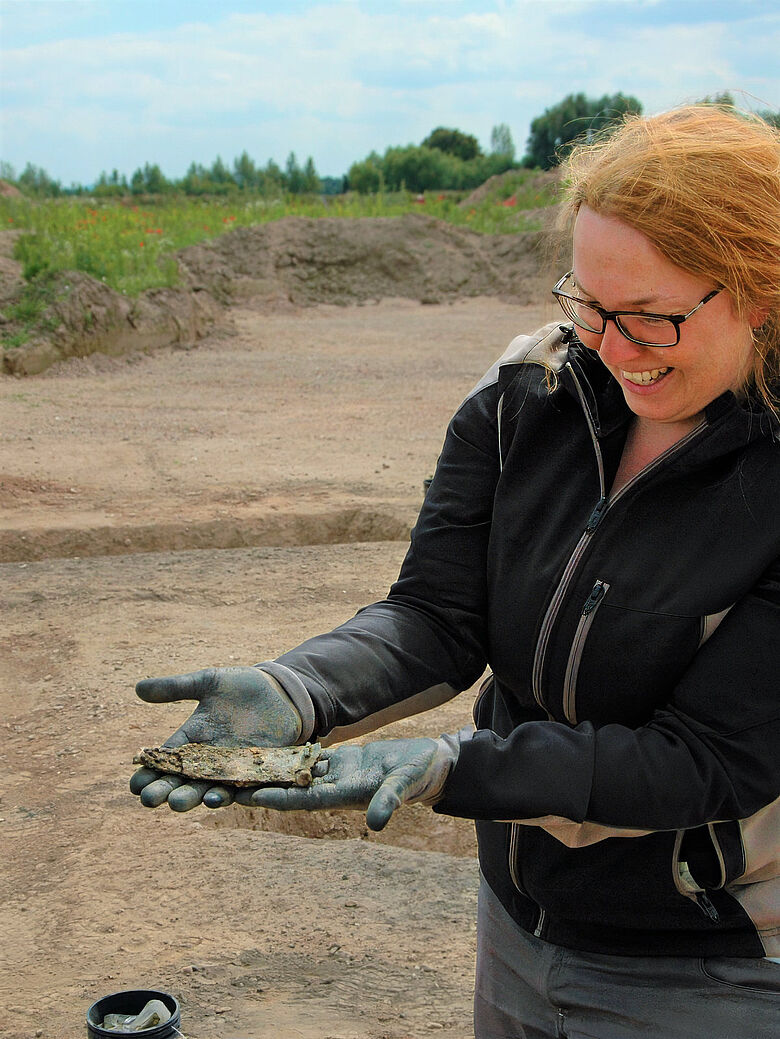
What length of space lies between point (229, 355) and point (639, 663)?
10.9m

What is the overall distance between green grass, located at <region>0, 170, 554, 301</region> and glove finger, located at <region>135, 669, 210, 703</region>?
422cm

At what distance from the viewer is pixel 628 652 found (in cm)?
146

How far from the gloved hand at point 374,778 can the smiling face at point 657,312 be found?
0.53 meters

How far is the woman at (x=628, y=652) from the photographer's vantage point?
4.49 feet

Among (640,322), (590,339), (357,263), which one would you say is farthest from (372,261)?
(640,322)

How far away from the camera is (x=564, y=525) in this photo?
1.54 meters

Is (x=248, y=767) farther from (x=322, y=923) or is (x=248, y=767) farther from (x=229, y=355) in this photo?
(x=229, y=355)

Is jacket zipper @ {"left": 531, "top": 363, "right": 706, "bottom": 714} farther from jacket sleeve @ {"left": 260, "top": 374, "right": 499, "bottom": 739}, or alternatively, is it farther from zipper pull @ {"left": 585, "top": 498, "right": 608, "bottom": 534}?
jacket sleeve @ {"left": 260, "top": 374, "right": 499, "bottom": 739}

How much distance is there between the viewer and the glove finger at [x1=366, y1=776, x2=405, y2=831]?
1.30 meters

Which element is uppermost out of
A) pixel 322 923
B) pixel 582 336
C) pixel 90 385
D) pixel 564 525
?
pixel 582 336

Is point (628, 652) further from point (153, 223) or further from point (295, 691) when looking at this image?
point (153, 223)

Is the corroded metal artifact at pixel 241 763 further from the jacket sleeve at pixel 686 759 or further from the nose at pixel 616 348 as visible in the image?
the nose at pixel 616 348

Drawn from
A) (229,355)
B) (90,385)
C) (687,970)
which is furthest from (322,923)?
(229,355)

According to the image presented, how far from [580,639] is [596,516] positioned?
0.55ft
